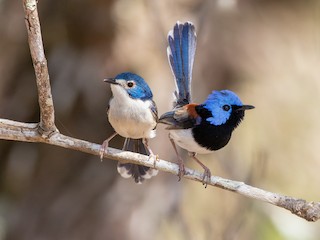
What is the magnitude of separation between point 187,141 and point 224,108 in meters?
0.27

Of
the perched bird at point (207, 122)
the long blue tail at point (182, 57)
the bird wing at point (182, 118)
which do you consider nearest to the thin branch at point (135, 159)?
the perched bird at point (207, 122)

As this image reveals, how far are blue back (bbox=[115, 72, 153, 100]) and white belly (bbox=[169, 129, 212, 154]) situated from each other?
26 cm

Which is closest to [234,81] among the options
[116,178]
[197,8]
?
[197,8]

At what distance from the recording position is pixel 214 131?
358 cm

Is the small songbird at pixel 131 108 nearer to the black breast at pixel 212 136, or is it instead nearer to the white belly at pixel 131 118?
the white belly at pixel 131 118

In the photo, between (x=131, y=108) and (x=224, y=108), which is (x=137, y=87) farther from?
(x=224, y=108)

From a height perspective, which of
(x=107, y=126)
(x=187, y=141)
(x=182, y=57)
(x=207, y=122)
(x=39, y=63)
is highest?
(x=39, y=63)

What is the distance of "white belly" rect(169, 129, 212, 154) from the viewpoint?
3.58 meters

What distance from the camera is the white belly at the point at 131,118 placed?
3600 millimetres

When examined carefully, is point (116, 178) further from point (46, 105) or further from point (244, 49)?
point (46, 105)

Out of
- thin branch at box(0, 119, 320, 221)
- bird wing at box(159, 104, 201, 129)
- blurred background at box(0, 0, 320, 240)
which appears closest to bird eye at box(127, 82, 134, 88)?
bird wing at box(159, 104, 201, 129)

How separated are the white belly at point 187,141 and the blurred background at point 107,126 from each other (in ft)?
5.45

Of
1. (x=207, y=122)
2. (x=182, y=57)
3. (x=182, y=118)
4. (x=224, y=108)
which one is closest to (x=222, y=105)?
(x=224, y=108)

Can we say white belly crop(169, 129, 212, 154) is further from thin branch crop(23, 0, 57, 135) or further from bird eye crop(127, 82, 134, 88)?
thin branch crop(23, 0, 57, 135)
